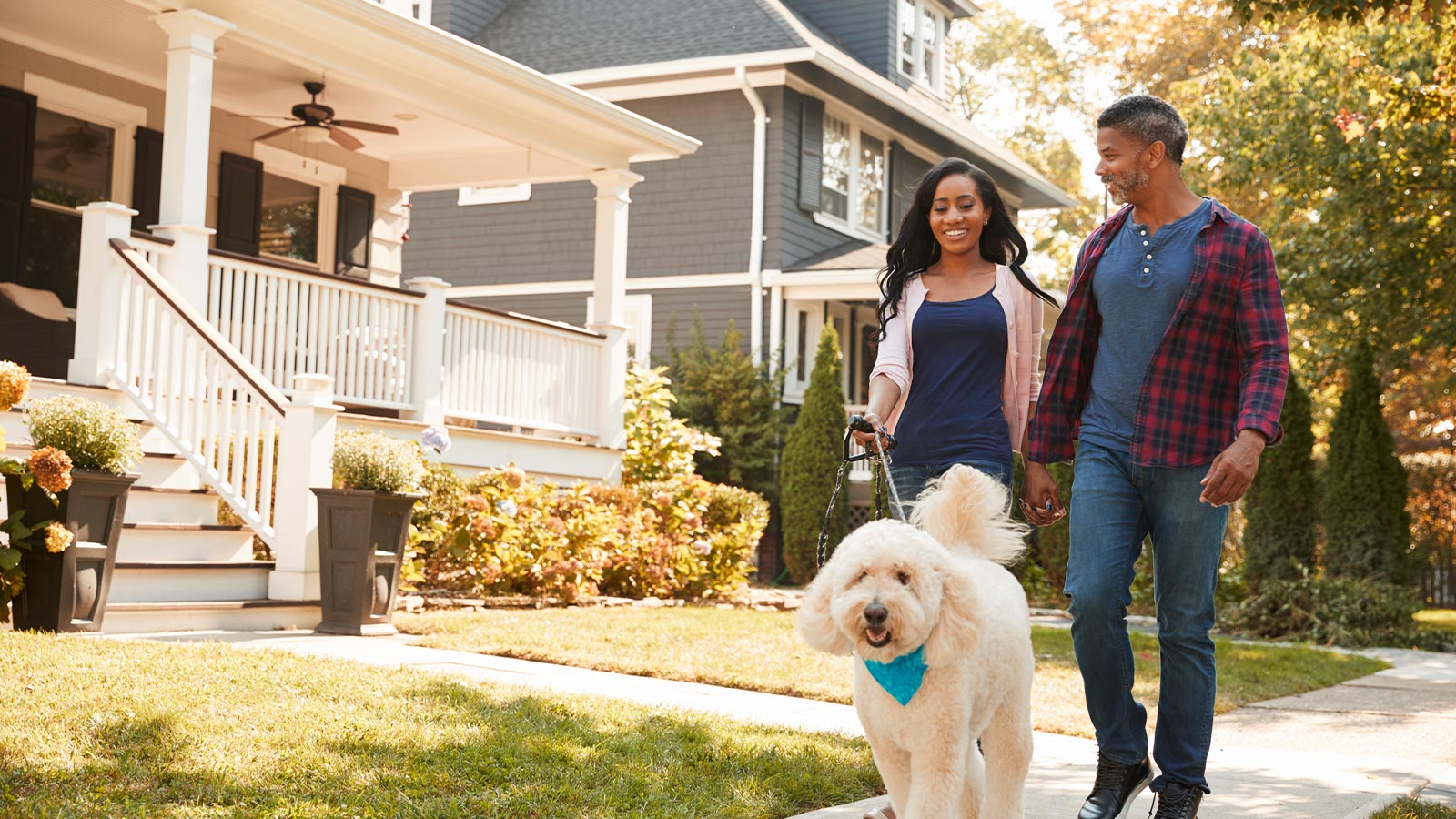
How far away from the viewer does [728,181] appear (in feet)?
63.2

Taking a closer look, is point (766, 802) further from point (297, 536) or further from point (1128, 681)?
point (297, 536)

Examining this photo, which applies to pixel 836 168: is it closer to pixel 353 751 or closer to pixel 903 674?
pixel 353 751

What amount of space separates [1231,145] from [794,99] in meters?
5.56

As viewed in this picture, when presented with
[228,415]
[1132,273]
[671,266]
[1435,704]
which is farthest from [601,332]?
[1132,273]

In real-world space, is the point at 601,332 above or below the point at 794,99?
below

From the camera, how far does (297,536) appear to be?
8227 mm

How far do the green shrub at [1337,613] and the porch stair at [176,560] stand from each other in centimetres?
838

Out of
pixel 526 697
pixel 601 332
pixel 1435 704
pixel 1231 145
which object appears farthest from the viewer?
pixel 1231 145

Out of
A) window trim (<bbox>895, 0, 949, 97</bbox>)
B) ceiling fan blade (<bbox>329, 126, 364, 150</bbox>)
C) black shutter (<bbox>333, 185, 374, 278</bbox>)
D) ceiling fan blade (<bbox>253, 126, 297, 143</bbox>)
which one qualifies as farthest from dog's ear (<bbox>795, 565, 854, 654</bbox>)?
window trim (<bbox>895, 0, 949, 97</bbox>)

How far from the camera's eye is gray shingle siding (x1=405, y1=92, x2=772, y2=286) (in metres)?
19.2

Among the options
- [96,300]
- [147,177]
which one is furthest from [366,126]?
[96,300]

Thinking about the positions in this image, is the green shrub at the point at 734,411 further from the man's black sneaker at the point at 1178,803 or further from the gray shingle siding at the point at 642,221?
the man's black sneaker at the point at 1178,803

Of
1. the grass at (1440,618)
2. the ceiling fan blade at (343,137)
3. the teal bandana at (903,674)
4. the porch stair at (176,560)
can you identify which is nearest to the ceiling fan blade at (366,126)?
the ceiling fan blade at (343,137)

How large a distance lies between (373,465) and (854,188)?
1334 centimetres
